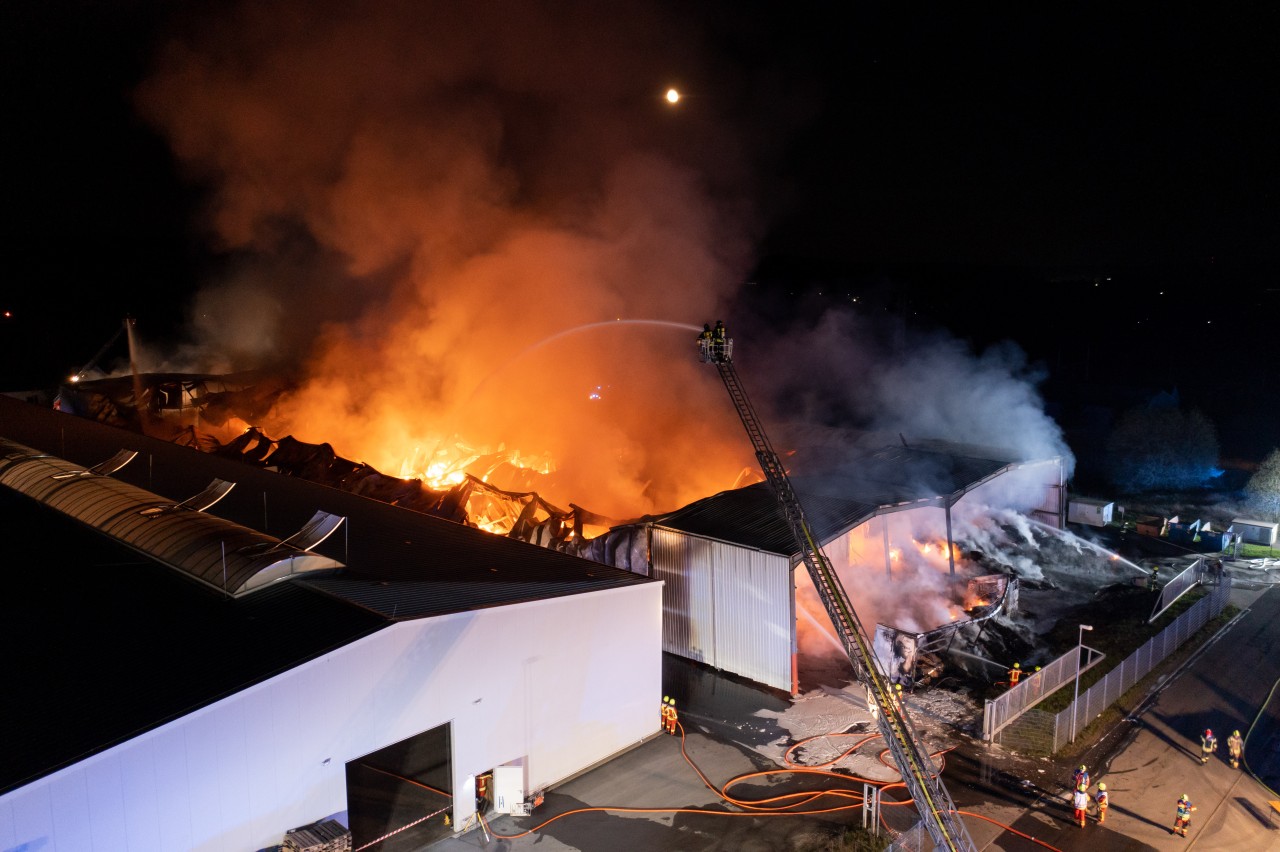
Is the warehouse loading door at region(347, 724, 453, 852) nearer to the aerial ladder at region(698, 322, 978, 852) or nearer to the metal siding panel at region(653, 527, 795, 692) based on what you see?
the metal siding panel at region(653, 527, 795, 692)

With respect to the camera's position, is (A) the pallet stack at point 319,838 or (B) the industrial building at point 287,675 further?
(A) the pallet stack at point 319,838

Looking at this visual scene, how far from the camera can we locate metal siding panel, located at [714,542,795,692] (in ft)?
41.9

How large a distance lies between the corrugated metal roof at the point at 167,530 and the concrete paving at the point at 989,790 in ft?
13.1

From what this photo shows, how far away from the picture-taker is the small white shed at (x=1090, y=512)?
22922 millimetres

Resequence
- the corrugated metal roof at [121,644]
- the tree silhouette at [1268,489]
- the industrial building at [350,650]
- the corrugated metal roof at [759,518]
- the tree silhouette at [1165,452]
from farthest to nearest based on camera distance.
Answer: the tree silhouette at [1165,452]
the tree silhouette at [1268,489]
the corrugated metal roof at [759,518]
the industrial building at [350,650]
the corrugated metal roof at [121,644]

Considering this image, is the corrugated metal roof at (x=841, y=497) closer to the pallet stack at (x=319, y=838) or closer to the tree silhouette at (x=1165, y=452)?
the pallet stack at (x=319, y=838)

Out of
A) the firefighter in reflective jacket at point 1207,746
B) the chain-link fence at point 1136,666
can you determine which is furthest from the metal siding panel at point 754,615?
the firefighter in reflective jacket at point 1207,746

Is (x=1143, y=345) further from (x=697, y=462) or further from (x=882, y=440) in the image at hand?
(x=697, y=462)

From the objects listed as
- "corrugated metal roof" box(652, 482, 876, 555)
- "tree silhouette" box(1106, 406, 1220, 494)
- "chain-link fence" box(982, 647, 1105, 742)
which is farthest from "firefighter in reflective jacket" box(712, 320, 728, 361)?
"tree silhouette" box(1106, 406, 1220, 494)

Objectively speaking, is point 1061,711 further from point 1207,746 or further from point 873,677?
point 873,677

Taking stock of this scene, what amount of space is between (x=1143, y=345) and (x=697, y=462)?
37243 mm

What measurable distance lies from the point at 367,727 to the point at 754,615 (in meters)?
6.70

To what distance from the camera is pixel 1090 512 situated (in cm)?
2308

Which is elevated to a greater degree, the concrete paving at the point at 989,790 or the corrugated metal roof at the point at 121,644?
the corrugated metal roof at the point at 121,644
